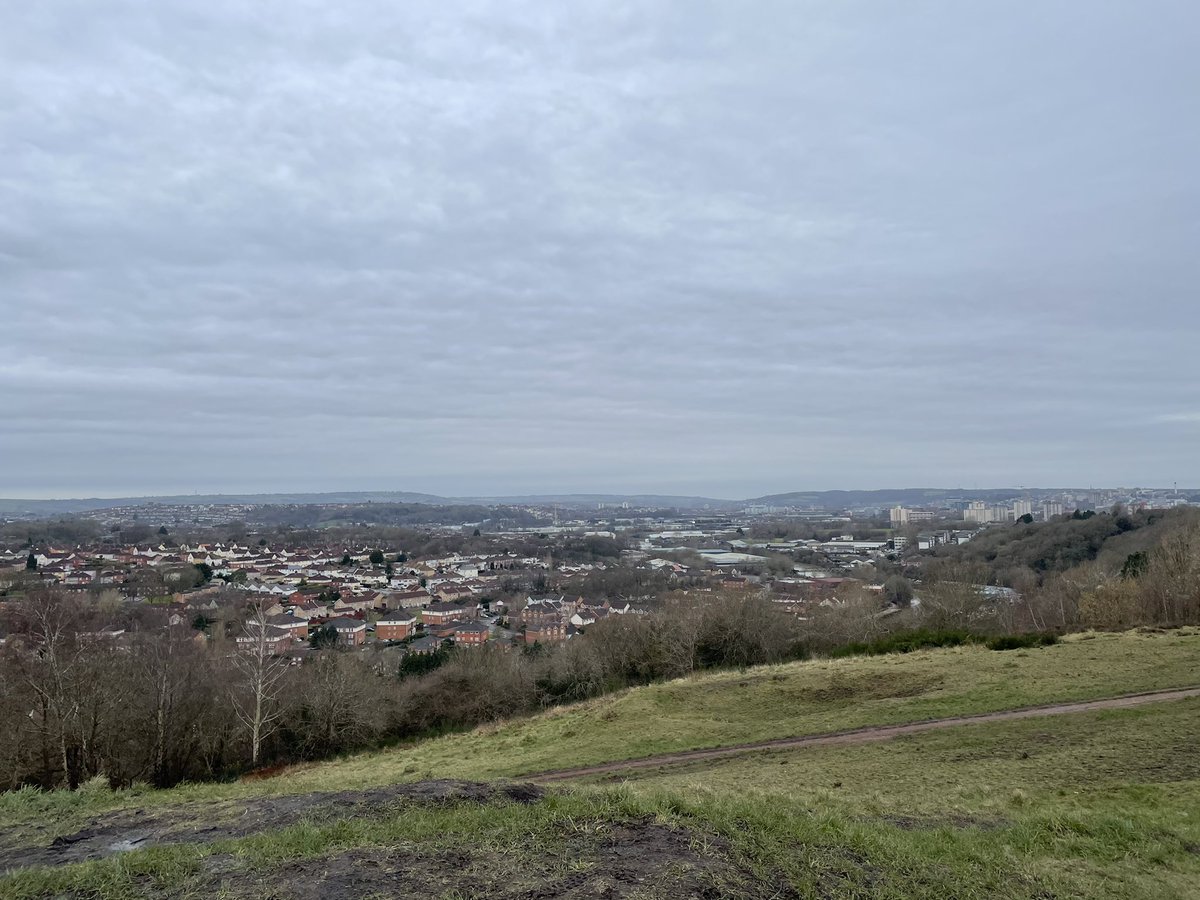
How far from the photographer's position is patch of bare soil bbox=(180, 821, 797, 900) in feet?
16.3

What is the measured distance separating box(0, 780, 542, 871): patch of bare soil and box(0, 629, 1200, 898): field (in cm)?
4

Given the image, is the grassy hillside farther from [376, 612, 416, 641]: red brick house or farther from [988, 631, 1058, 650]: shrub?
[376, 612, 416, 641]: red brick house

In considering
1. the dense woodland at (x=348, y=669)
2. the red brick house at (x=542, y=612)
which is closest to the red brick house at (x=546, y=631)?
the red brick house at (x=542, y=612)

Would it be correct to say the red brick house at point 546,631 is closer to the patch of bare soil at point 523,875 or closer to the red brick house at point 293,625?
the red brick house at point 293,625

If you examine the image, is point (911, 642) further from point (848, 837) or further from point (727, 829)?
point (727, 829)

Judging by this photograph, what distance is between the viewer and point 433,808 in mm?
7223

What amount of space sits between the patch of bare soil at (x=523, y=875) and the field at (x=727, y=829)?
2 cm

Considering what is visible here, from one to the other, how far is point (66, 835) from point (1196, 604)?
38.6 metres

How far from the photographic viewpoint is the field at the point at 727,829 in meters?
5.32

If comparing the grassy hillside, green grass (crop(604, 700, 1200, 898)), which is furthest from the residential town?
green grass (crop(604, 700, 1200, 898))

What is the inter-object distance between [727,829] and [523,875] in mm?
2046

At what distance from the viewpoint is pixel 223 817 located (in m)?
7.51

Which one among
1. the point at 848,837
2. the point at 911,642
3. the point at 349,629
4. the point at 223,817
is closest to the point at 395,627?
the point at 349,629

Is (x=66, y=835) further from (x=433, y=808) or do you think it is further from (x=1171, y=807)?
(x=1171, y=807)
